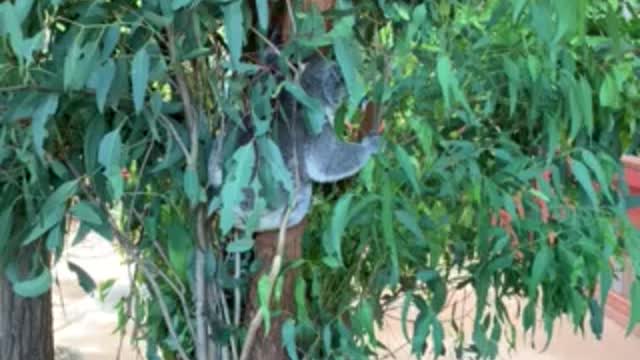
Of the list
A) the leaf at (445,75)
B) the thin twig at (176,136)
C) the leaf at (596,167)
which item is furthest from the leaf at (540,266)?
the thin twig at (176,136)

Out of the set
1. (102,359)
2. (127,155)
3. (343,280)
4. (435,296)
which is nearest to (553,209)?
(435,296)

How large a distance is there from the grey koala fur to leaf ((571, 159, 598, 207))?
0.28 meters

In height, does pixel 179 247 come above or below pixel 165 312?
above

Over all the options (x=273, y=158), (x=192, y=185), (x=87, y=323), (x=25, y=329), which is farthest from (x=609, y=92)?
(x=87, y=323)

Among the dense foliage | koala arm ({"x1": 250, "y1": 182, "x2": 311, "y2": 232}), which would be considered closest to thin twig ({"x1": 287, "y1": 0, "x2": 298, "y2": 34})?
the dense foliage

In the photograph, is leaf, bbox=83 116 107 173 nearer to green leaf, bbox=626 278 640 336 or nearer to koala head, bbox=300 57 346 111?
koala head, bbox=300 57 346 111

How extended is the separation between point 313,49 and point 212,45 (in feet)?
0.47

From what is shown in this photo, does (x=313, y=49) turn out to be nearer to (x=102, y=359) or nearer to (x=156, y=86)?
(x=156, y=86)

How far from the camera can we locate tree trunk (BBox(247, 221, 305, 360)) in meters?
1.21

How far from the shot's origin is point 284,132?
3.73ft

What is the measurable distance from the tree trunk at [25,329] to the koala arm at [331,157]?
6.11 feet

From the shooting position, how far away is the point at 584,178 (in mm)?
1126

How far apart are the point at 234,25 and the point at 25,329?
7.19 feet

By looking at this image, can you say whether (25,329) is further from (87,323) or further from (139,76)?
(139,76)
